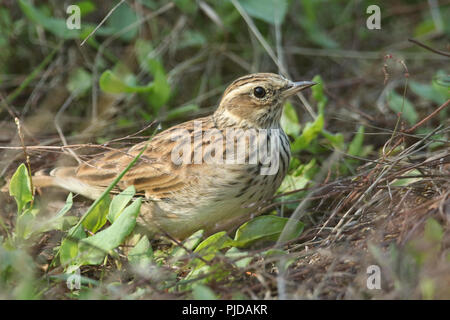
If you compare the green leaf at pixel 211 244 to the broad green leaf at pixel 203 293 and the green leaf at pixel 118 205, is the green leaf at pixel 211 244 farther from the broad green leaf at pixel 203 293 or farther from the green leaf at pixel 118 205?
the green leaf at pixel 118 205

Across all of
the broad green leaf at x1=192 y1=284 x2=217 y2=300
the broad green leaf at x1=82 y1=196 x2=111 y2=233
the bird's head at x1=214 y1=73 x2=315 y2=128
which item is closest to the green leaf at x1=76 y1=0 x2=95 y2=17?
the bird's head at x1=214 y1=73 x2=315 y2=128

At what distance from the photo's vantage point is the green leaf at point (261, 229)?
3.72m

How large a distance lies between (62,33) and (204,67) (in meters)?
1.48

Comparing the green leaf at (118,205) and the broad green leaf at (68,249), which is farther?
the green leaf at (118,205)

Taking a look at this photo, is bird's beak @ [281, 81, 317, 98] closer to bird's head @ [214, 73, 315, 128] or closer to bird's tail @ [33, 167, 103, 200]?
bird's head @ [214, 73, 315, 128]

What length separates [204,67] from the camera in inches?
243

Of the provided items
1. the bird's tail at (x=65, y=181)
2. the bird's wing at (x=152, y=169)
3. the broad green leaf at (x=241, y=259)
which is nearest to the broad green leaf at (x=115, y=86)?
the bird's wing at (x=152, y=169)

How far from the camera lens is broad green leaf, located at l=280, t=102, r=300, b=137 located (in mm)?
4859

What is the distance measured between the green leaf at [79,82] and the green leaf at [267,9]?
5.62 feet

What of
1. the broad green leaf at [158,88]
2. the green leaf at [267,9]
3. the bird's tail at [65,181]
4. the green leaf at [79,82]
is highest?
the green leaf at [267,9]

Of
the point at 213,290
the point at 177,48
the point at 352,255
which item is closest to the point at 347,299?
the point at 352,255

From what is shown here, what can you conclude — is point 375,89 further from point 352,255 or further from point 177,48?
point 352,255

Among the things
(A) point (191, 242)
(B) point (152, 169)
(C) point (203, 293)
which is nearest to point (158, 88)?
(B) point (152, 169)

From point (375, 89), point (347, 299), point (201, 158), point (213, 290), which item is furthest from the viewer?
point (375, 89)
